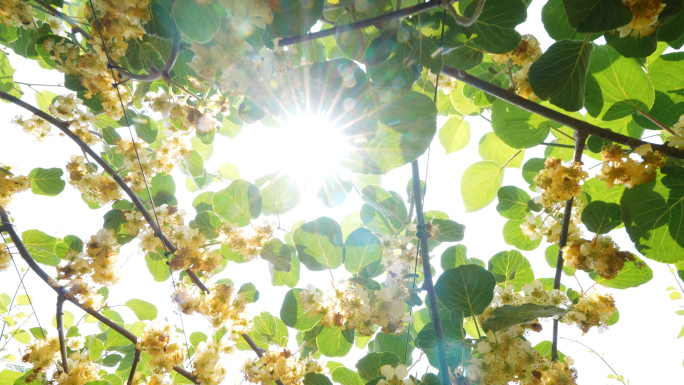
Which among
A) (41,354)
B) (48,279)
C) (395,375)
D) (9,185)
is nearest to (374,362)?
(395,375)

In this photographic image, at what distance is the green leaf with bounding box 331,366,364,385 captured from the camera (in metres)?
1.60

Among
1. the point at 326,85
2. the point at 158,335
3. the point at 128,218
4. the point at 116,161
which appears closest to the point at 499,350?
the point at 326,85

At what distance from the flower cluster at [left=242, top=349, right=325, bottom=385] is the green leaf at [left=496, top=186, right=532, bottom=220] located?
49.7 inches

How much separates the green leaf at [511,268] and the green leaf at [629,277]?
0.95 feet

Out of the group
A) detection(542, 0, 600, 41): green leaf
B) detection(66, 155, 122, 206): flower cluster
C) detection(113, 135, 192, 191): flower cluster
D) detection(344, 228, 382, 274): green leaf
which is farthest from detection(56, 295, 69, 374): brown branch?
detection(542, 0, 600, 41): green leaf

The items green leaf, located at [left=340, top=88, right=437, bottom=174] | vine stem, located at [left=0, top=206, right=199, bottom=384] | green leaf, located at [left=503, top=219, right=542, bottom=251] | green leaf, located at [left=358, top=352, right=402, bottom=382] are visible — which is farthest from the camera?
green leaf, located at [left=503, top=219, right=542, bottom=251]

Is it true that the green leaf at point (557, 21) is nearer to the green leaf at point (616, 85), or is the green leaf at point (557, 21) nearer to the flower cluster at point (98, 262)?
the green leaf at point (616, 85)

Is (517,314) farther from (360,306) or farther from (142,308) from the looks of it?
(142,308)

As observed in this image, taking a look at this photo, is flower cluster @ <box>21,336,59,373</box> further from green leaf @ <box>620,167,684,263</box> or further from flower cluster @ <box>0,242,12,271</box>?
green leaf @ <box>620,167,684,263</box>

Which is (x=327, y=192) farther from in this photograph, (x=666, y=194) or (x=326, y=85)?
(x=666, y=194)

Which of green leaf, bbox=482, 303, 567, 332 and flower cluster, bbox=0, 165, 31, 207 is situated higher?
flower cluster, bbox=0, 165, 31, 207

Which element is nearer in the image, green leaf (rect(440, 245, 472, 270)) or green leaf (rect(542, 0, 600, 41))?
green leaf (rect(542, 0, 600, 41))

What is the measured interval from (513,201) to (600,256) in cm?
47

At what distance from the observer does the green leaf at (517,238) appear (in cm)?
175
